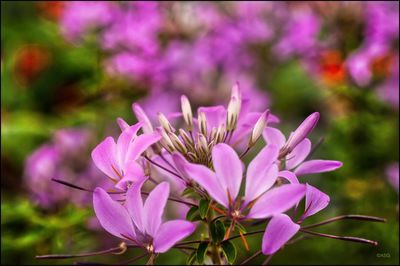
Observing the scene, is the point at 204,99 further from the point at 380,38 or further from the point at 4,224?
the point at 4,224

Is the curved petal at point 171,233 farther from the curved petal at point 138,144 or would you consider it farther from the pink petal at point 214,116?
the pink petal at point 214,116

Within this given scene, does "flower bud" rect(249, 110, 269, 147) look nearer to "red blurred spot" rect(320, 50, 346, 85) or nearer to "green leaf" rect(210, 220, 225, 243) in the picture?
"green leaf" rect(210, 220, 225, 243)

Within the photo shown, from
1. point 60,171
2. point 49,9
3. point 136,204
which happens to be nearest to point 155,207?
point 136,204

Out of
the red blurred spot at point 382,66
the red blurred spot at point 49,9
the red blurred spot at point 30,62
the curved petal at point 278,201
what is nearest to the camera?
the curved petal at point 278,201

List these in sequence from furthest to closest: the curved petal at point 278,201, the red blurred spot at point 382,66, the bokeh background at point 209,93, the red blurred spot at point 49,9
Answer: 1. the red blurred spot at point 49,9
2. the red blurred spot at point 382,66
3. the bokeh background at point 209,93
4. the curved petal at point 278,201

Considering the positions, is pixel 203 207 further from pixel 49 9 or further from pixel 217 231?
pixel 49 9

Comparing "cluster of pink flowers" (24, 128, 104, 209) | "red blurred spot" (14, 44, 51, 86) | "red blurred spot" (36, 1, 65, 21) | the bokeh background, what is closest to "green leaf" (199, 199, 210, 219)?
the bokeh background

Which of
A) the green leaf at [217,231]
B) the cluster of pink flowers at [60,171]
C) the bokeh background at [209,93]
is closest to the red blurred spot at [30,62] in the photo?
the bokeh background at [209,93]
